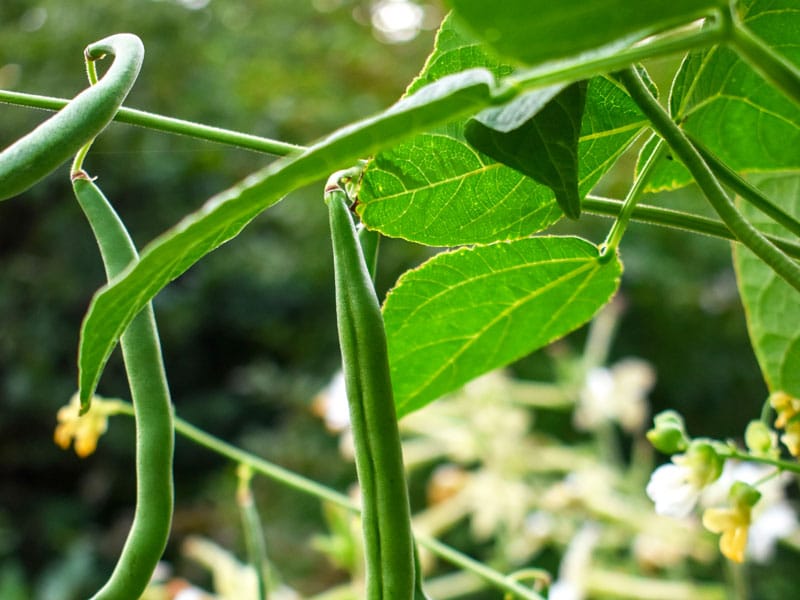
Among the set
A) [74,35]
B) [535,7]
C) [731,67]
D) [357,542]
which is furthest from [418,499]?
[535,7]

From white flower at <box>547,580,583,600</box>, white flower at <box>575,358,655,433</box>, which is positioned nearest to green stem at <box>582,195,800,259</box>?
white flower at <box>547,580,583,600</box>

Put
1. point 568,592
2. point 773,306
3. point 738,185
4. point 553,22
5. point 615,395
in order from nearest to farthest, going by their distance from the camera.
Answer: point 553,22
point 738,185
point 773,306
point 568,592
point 615,395

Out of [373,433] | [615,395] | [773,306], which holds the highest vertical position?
[615,395]

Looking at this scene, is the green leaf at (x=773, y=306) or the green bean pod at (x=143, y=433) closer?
the green bean pod at (x=143, y=433)

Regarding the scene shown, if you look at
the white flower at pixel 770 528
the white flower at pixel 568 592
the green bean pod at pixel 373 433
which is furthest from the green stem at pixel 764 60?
the white flower at pixel 770 528

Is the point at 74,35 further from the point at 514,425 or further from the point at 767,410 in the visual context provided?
the point at 767,410

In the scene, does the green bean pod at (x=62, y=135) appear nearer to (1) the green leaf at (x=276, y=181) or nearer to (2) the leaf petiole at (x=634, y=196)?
(1) the green leaf at (x=276, y=181)

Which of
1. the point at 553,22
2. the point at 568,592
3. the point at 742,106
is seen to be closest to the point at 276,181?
the point at 553,22

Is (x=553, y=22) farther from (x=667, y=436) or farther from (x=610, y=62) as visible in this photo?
(x=667, y=436)
